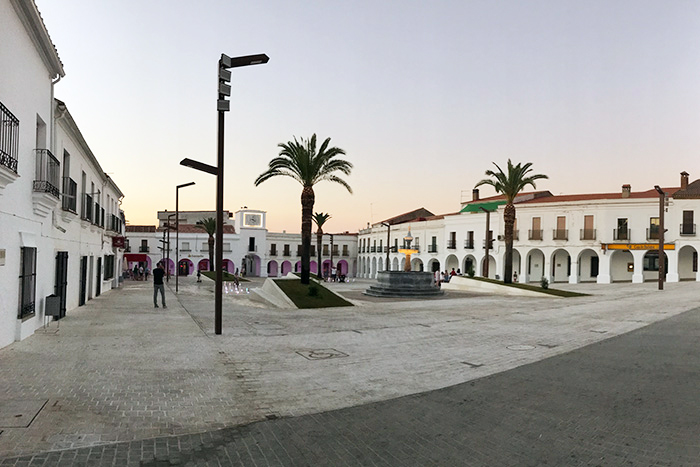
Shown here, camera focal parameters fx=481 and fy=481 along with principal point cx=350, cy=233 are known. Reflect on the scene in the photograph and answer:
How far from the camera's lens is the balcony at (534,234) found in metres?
45.4

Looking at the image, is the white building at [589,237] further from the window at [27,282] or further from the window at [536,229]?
the window at [27,282]

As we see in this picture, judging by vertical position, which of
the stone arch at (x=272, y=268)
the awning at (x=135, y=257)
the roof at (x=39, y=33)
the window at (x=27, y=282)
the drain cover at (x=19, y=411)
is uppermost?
the roof at (x=39, y=33)

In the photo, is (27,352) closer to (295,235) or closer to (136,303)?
A: (136,303)

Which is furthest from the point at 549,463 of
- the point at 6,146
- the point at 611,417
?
the point at 6,146

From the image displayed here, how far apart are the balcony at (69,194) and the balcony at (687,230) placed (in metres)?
42.4

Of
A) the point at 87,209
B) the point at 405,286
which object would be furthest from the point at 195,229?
the point at 87,209

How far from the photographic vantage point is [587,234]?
42.6m

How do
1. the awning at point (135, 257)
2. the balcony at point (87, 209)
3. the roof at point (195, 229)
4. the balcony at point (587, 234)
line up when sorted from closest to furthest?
the balcony at point (87, 209) < the balcony at point (587, 234) < the awning at point (135, 257) < the roof at point (195, 229)

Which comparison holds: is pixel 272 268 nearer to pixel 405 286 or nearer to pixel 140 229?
pixel 140 229

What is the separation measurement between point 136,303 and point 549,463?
61.2 feet

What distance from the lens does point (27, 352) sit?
8.94 m

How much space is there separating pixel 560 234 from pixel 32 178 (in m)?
42.5

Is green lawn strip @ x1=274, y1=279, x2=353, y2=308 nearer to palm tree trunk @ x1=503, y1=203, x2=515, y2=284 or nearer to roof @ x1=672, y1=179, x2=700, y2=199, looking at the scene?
palm tree trunk @ x1=503, y1=203, x2=515, y2=284

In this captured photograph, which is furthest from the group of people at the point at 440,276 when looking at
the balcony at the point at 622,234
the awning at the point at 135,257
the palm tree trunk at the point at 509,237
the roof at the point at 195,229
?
the awning at the point at 135,257
